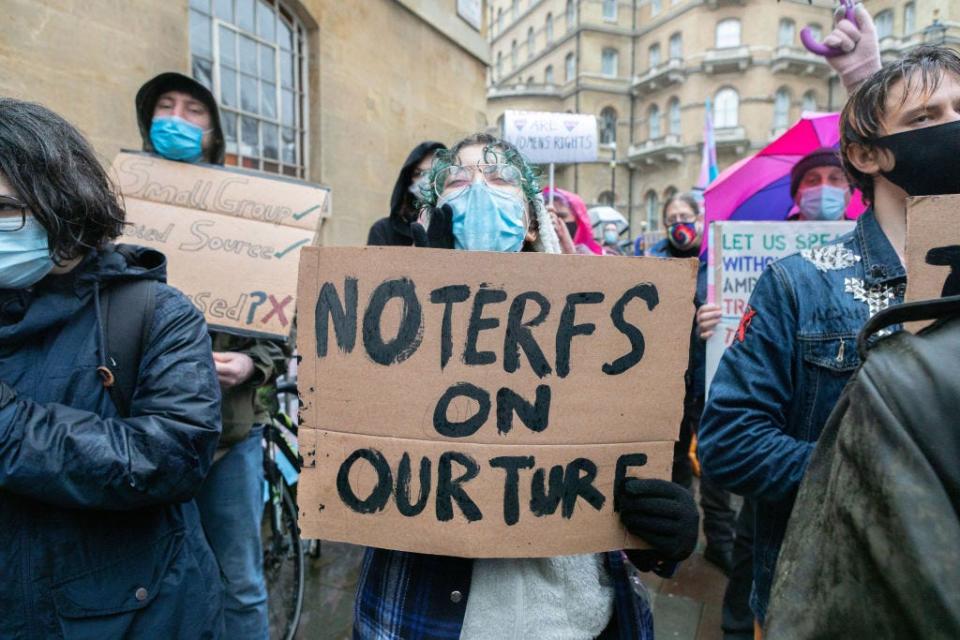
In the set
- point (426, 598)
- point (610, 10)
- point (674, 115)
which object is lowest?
point (426, 598)

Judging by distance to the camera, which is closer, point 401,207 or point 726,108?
point 401,207

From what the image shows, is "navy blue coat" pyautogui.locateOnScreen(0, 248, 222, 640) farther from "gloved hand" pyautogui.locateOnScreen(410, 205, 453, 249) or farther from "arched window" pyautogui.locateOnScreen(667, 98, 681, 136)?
"arched window" pyautogui.locateOnScreen(667, 98, 681, 136)

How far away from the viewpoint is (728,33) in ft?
109

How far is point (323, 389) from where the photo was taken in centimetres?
115

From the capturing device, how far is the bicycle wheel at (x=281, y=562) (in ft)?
9.07

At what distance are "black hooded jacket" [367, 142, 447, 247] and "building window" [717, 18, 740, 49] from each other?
36.8 meters

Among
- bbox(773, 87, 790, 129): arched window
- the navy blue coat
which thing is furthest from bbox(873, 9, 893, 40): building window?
the navy blue coat

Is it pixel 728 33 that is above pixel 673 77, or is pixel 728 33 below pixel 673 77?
above

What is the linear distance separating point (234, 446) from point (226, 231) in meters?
0.79

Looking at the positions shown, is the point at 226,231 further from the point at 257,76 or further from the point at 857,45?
the point at 257,76

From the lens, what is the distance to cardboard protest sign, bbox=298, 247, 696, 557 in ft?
3.67

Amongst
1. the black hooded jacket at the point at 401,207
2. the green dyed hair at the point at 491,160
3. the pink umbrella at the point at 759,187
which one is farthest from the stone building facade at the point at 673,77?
the green dyed hair at the point at 491,160

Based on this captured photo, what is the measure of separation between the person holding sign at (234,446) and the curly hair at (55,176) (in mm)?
754

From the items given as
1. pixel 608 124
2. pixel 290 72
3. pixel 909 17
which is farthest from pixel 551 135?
pixel 608 124
